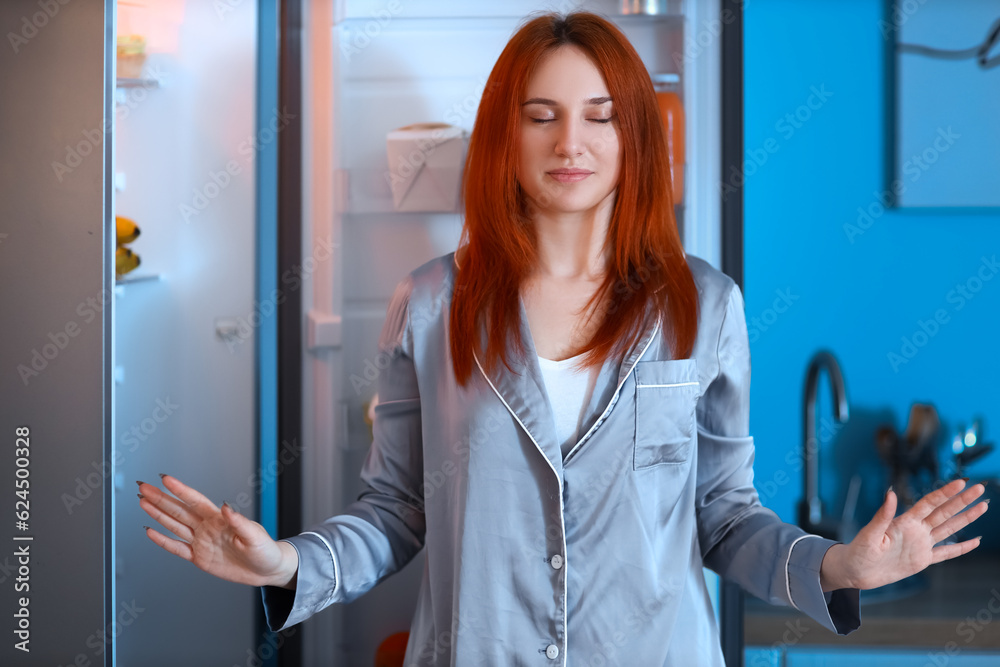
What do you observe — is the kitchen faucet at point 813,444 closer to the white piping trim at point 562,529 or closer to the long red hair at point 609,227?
the long red hair at point 609,227

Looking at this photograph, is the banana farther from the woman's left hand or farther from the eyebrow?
the woman's left hand

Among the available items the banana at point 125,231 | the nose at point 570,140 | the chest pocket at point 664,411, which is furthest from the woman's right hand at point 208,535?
the banana at point 125,231

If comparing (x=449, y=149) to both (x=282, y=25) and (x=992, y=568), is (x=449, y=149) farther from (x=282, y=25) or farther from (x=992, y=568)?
(x=992, y=568)

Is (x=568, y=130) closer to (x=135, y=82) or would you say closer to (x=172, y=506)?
(x=172, y=506)

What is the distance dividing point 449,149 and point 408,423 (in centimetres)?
67

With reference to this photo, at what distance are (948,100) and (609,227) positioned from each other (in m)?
1.30

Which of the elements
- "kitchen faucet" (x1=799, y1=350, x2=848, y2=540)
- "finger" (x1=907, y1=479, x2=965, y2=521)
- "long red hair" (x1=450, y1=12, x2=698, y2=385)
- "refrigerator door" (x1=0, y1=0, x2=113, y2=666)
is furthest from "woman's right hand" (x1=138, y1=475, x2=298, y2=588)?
"kitchen faucet" (x1=799, y1=350, x2=848, y2=540)

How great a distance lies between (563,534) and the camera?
104 centimetres

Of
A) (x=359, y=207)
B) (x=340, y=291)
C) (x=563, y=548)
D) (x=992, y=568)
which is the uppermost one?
(x=359, y=207)

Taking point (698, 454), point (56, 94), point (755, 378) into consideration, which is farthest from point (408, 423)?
point (755, 378)

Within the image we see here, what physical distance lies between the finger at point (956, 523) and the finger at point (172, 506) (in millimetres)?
810

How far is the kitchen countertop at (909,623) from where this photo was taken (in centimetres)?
163

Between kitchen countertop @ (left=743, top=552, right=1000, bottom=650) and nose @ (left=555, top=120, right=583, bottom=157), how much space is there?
1.09m

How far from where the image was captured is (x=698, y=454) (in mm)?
1162
